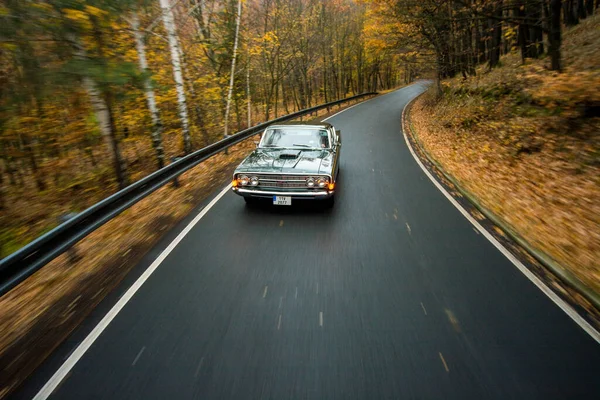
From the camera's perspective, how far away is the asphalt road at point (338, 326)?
103 inches

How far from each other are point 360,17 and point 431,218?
120ft

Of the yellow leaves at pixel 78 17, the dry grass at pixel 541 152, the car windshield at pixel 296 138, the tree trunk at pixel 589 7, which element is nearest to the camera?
the yellow leaves at pixel 78 17

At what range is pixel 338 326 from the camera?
3.23 metres

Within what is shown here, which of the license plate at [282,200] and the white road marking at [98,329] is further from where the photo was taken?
the license plate at [282,200]

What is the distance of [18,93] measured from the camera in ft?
17.1

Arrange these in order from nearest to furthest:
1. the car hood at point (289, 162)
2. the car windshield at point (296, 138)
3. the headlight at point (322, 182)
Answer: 1. the headlight at point (322, 182)
2. the car hood at point (289, 162)
3. the car windshield at point (296, 138)

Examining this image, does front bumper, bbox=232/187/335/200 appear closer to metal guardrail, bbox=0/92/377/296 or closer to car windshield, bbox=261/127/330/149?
car windshield, bbox=261/127/330/149

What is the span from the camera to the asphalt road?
8.59ft

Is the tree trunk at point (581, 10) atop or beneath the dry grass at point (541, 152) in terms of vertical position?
atop

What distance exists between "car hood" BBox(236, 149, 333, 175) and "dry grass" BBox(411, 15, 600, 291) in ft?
11.1

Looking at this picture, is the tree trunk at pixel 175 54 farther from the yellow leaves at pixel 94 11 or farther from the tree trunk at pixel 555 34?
the tree trunk at pixel 555 34

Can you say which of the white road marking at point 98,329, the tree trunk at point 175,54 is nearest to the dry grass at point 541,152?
the white road marking at point 98,329

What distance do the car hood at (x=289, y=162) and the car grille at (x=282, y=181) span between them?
10 centimetres

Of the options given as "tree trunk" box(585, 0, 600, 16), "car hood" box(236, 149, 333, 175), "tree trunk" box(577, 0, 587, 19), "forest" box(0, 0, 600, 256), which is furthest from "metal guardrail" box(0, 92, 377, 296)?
"tree trunk" box(585, 0, 600, 16)
